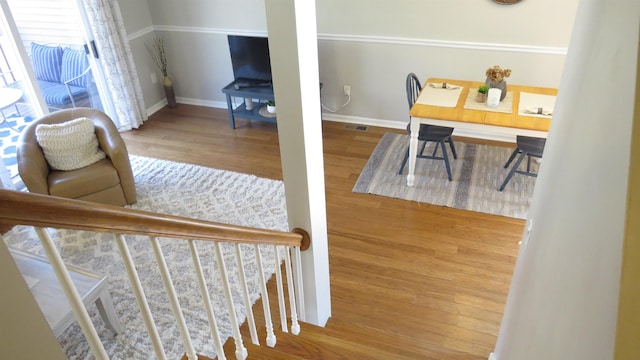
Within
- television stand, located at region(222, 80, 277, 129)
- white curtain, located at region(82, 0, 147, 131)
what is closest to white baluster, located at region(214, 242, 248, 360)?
television stand, located at region(222, 80, 277, 129)

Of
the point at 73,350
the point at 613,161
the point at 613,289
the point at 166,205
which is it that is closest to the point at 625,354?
the point at 613,289

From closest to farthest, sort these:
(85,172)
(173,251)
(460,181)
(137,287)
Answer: (137,287), (173,251), (85,172), (460,181)

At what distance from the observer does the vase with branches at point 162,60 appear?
5789mm

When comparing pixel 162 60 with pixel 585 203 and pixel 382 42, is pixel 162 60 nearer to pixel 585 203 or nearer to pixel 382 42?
pixel 382 42

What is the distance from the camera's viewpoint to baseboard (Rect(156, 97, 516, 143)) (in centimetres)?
491

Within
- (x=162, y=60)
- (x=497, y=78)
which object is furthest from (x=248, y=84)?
(x=497, y=78)

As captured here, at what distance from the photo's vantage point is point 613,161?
77 cm

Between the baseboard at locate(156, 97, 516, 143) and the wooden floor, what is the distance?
1.56 ft

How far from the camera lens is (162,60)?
5.87m

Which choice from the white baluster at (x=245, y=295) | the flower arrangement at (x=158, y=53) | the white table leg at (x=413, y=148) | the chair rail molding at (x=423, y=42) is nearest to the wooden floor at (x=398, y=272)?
the white baluster at (x=245, y=295)

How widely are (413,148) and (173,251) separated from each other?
2297 millimetres

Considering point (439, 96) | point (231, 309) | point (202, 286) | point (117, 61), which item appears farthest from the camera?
point (117, 61)

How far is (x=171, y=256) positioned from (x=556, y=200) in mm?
2920

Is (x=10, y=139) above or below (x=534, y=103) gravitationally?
below
